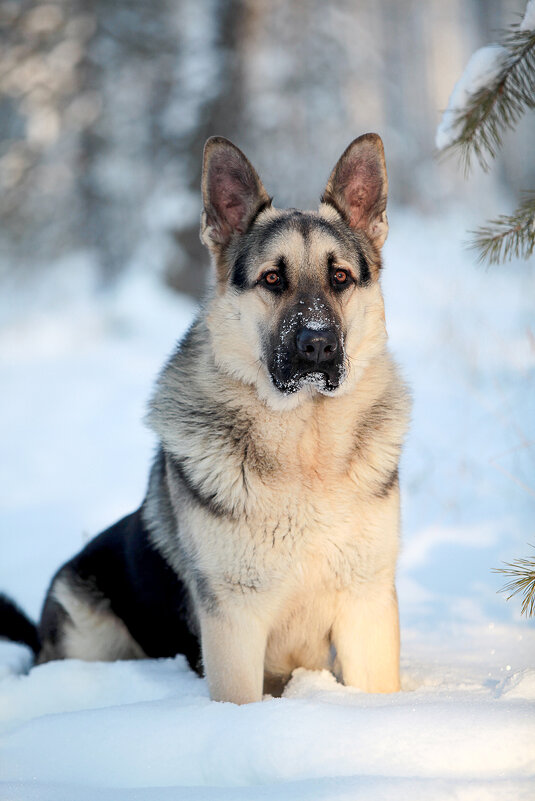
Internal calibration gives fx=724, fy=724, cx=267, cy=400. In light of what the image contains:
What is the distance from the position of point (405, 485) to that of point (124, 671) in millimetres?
3046

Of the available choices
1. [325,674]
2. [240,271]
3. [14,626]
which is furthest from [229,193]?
[14,626]

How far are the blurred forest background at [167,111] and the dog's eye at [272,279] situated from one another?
8314 millimetres

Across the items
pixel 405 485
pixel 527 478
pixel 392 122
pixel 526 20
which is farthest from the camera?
pixel 392 122

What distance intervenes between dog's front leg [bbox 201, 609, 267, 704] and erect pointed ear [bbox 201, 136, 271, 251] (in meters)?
1.51

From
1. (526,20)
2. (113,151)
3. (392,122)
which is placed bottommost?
(526,20)

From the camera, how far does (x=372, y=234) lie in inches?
123

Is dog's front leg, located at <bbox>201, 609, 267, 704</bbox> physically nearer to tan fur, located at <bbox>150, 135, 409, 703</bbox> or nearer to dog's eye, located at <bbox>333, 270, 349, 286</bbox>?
tan fur, located at <bbox>150, 135, 409, 703</bbox>

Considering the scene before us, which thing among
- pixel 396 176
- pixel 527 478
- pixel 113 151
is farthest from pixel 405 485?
pixel 396 176

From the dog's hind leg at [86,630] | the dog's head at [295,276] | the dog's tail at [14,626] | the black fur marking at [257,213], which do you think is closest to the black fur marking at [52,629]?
the dog's hind leg at [86,630]

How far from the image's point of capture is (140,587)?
329 centimetres

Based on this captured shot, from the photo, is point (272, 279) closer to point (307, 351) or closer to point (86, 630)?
point (307, 351)

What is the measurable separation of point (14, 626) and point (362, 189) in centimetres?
283

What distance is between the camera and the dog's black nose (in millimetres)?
2592

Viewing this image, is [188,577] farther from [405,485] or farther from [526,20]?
[405,485]
